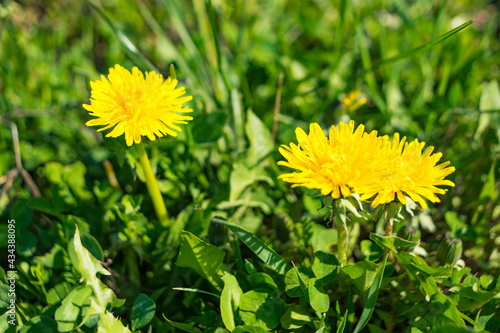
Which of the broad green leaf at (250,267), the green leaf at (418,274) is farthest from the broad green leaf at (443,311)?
the broad green leaf at (250,267)

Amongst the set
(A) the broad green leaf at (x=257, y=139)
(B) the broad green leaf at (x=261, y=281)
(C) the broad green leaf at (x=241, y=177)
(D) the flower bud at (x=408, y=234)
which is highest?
(A) the broad green leaf at (x=257, y=139)

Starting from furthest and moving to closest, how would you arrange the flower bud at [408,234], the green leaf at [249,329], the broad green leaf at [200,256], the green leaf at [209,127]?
1. the green leaf at [209,127]
2. the flower bud at [408,234]
3. the broad green leaf at [200,256]
4. the green leaf at [249,329]

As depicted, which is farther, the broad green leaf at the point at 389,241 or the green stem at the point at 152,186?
the green stem at the point at 152,186

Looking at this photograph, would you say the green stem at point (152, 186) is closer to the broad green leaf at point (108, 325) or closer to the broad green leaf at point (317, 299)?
the broad green leaf at point (108, 325)

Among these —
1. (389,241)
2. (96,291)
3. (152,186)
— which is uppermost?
(152,186)

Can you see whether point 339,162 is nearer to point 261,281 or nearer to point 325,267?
point 325,267

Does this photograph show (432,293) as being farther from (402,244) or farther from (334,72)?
(334,72)

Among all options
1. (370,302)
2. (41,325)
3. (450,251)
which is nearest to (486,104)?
(450,251)
